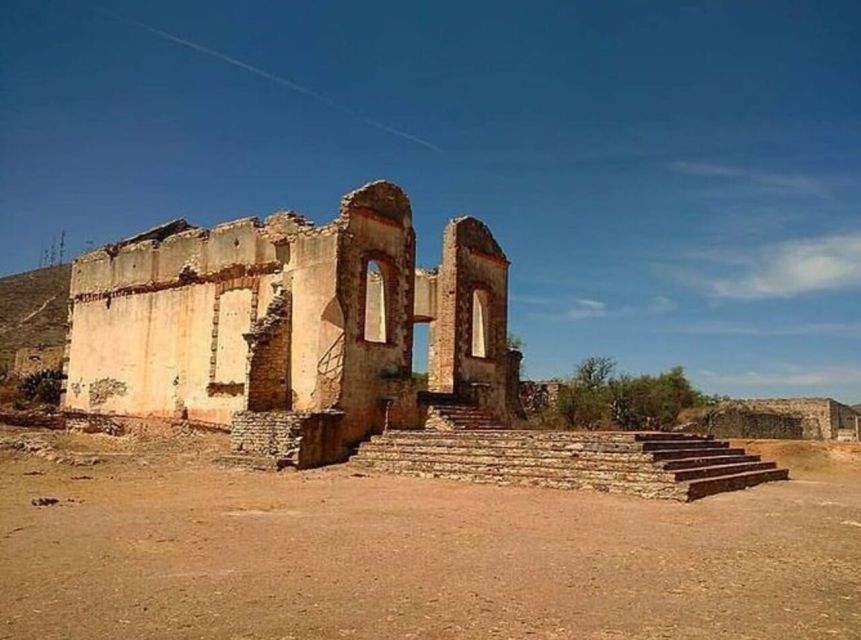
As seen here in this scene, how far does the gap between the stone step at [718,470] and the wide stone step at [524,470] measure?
0.43 m

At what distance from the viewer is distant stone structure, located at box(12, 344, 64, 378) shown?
35188mm

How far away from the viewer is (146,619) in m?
5.02

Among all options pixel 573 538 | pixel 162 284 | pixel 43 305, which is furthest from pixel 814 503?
pixel 43 305

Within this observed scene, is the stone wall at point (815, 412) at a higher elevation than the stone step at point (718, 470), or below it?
higher

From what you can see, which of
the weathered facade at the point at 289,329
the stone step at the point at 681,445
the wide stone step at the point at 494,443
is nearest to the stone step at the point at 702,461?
the stone step at the point at 681,445

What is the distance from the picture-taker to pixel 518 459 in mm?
13672

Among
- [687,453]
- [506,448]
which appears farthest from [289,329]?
[687,453]

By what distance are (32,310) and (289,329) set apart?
1573 inches

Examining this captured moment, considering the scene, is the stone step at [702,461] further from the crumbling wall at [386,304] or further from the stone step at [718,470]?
the crumbling wall at [386,304]

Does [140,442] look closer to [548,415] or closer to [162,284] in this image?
[162,284]

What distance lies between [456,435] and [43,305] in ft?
146

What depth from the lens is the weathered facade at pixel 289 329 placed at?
17125mm

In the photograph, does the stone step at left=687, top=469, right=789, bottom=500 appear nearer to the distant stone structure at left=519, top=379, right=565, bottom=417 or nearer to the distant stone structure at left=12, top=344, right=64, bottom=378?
the distant stone structure at left=519, top=379, right=565, bottom=417

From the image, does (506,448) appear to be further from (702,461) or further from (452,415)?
(452,415)
